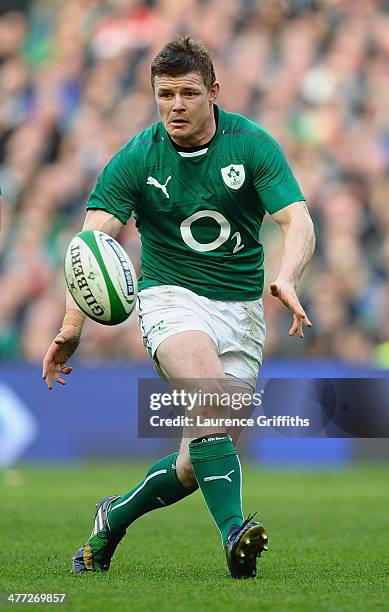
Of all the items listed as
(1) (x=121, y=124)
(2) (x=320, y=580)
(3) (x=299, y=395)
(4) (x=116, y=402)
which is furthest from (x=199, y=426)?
(1) (x=121, y=124)

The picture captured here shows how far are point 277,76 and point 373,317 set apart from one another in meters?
3.58

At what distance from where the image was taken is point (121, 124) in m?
16.2

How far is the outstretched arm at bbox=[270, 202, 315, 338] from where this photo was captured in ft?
17.2

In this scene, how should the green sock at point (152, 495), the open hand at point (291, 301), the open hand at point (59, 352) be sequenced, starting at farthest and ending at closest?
the green sock at point (152, 495) → the open hand at point (59, 352) → the open hand at point (291, 301)

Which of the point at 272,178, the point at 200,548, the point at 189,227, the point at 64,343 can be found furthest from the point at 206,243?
the point at 200,548

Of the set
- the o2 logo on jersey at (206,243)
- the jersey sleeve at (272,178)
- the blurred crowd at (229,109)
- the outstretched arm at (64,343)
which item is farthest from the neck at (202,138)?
the blurred crowd at (229,109)

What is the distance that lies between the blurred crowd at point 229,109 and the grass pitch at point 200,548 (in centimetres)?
223

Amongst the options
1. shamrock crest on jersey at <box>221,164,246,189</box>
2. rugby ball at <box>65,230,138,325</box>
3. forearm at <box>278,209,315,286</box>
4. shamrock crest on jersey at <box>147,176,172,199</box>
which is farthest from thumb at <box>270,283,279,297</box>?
shamrock crest on jersey at <box>147,176,172,199</box>

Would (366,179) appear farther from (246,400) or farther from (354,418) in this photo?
(246,400)

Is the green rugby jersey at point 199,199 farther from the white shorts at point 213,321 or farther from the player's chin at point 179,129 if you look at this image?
the player's chin at point 179,129

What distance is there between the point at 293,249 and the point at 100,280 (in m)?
0.87

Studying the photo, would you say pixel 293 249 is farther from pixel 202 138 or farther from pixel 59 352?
pixel 59 352

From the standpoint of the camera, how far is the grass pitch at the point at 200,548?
16.0ft

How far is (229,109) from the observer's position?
15781mm
